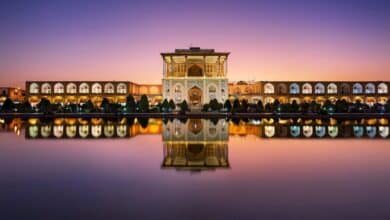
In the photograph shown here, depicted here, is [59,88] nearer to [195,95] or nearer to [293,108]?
[195,95]

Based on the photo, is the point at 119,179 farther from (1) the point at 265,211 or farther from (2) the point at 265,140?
(2) the point at 265,140

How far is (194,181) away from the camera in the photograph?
286 inches

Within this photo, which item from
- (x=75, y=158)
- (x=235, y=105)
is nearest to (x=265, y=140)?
(x=75, y=158)

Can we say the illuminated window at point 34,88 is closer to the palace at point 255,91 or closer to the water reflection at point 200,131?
the palace at point 255,91

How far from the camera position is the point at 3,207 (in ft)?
18.0

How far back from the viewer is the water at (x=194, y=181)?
5410mm

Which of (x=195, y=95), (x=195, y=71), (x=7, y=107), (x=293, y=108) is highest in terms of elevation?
(x=195, y=71)

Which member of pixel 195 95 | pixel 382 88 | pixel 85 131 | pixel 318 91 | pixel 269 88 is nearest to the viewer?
pixel 85 131

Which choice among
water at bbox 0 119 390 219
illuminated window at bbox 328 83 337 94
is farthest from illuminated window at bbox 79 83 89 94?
water at bbox 0 119 390 219

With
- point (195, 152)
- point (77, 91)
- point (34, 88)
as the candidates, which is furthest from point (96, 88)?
point (195, 152)

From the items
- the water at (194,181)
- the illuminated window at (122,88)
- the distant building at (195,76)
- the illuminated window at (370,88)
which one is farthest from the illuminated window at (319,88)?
the water at (194,181)

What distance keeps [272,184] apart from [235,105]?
28870 millimetres

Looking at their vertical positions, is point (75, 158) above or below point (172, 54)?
below

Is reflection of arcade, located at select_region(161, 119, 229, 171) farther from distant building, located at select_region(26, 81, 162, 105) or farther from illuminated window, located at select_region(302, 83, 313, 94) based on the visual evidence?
illuminated window, located at select_region(302, 83, 313, 94)
